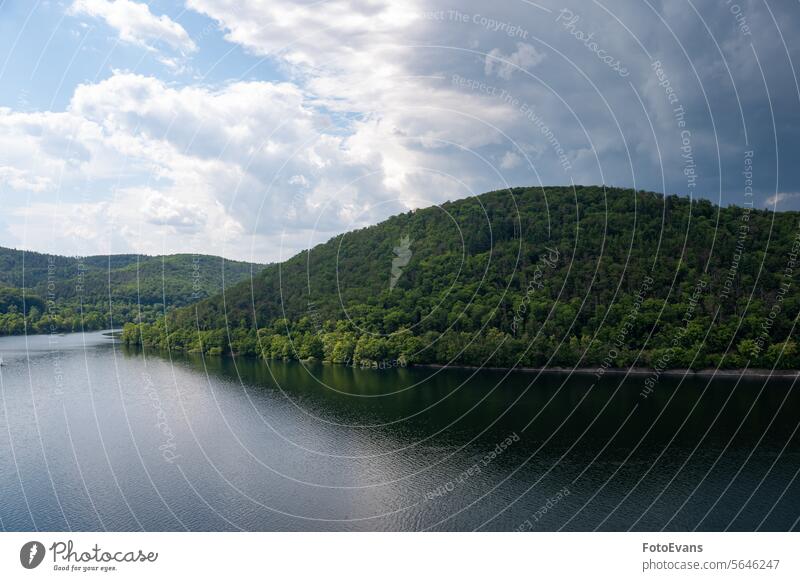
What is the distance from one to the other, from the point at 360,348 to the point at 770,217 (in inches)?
1599

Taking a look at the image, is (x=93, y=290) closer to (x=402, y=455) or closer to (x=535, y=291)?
(x=535, y=291)

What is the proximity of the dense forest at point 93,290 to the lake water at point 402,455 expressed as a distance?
127ft

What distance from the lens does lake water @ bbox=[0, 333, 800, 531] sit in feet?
68.3

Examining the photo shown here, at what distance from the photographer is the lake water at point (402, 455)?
2083cm

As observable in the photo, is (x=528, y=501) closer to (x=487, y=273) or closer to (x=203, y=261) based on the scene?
(x=487, y=273)

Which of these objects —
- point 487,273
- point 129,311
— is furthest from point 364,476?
point 129,311

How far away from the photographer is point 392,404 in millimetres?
36750
